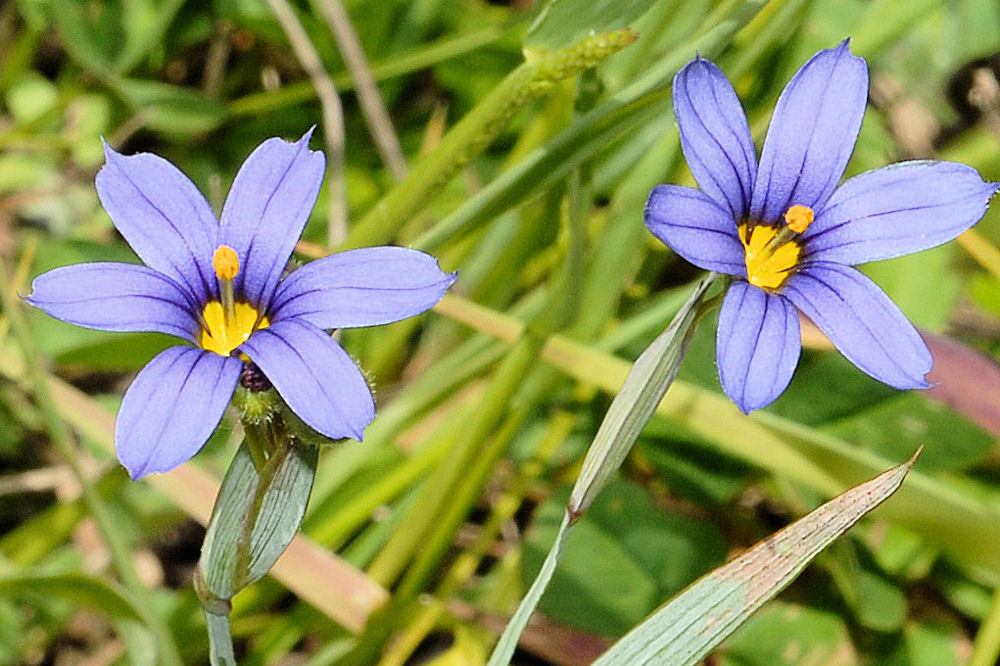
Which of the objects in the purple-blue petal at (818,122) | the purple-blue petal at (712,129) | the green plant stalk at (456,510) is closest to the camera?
the purple-blue petal at (712,129)

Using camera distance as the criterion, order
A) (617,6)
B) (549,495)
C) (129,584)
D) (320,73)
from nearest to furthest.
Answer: (617,6)
(129,584)
(549,495)
(320,73)

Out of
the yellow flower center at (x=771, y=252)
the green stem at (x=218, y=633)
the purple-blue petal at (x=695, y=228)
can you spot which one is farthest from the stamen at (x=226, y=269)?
the yellow flower center at (x=771, y=252)

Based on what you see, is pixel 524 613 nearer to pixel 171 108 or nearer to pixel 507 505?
pixel 507 505

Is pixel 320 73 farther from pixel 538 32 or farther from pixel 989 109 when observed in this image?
pixel 989 109

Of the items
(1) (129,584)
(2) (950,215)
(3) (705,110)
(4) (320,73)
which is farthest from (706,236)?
(4) (320,73)

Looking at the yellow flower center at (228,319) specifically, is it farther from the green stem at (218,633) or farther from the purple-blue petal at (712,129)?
the purple-blue petal at (712,129)

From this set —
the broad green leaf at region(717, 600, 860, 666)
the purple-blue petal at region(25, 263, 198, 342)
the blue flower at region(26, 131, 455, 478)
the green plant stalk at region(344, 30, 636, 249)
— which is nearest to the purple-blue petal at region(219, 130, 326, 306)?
the blue flower at region(26, 131, 455, 478)
